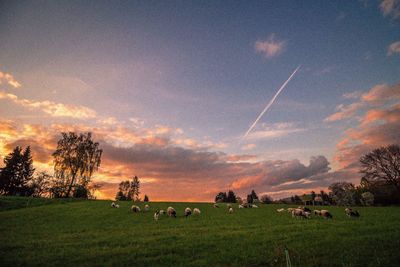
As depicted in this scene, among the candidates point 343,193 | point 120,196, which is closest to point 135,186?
point 120,196

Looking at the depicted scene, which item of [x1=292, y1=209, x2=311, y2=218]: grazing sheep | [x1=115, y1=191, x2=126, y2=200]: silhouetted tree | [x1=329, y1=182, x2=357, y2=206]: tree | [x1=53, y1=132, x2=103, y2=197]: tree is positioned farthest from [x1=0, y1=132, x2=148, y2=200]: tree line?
[x1=329, y1=182, x2=357, y2=206]: tree

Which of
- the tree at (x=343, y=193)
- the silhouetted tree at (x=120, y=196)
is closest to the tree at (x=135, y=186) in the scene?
the silhouetted tree at (x=120, y=196)

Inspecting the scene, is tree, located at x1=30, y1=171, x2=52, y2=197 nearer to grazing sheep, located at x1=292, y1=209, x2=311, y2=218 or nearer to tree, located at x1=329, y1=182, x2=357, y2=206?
grazing sheep, located at x1=292, y1=209, x2=311, y2=218

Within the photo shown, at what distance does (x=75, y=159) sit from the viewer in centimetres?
7312

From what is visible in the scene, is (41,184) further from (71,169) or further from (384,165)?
(384,165)

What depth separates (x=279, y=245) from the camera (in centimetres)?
1469

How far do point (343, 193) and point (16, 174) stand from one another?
441ft

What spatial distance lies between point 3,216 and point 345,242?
48.4 meters

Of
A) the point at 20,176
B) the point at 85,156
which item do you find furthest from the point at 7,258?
the point at 20,176

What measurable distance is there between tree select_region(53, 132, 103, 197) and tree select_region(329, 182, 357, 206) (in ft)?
323

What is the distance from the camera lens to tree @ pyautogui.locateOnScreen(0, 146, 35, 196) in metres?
87.5

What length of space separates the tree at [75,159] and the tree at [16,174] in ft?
92.8

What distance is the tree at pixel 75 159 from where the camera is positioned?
7262cm

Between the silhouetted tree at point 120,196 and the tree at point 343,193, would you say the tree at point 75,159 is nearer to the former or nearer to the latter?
the silhouetted tree at point 120,196
